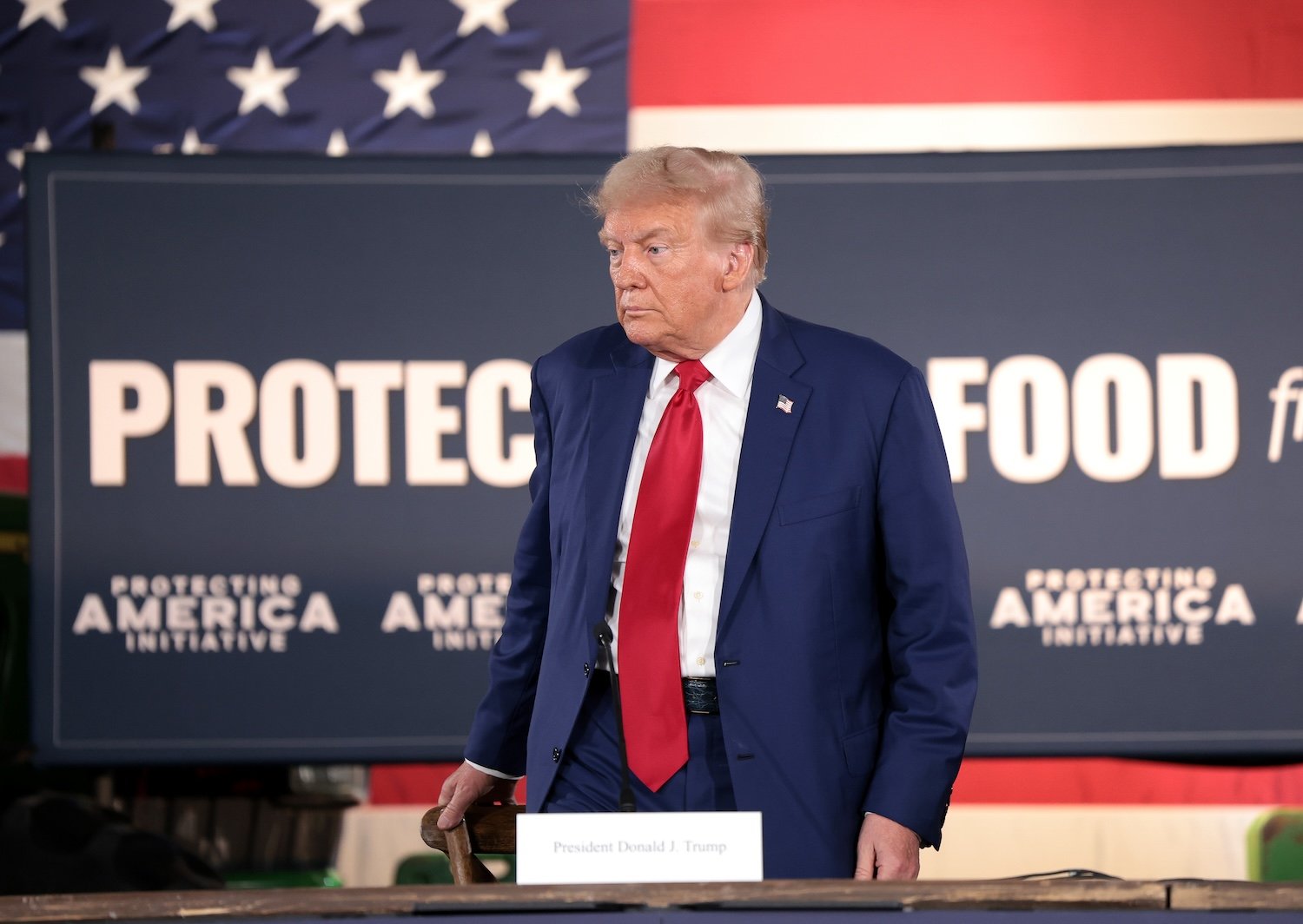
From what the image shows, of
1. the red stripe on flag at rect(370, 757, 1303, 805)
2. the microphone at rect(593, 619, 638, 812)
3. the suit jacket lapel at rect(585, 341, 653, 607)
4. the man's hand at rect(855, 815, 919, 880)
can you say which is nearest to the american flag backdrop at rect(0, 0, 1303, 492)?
the red stripe on flag at rect(370, 757, 1303, 805)

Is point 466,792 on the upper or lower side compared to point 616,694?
lower

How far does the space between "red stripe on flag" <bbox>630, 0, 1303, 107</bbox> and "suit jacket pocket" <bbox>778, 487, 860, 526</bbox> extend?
195 centimetres

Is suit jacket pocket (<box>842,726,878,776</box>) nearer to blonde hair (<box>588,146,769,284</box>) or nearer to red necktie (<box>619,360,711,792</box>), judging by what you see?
red necktie (<box>619,360,711,792</box>)

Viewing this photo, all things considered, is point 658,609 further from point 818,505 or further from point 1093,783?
point 1093,783

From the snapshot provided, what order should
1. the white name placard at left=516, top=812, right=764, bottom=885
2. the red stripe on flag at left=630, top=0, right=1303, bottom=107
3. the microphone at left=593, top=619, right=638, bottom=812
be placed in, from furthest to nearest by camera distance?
the red stripe on flag at left=630, top=0, right=1303, bottom=107 < the microphone at left=593, top=619, right=638, bottom=812 < the white name placard at left=516, top=812, right=764, bottom=885

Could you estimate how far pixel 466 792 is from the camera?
2002 millimetres

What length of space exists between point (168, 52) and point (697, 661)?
8.10 feet

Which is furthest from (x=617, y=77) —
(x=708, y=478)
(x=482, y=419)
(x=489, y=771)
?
(x=489, y=771)

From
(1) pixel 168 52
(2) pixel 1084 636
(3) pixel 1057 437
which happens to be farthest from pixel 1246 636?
(1) pixel 168 52

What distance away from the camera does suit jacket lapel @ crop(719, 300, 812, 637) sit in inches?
73.3

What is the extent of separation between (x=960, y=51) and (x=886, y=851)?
2328 millimetres

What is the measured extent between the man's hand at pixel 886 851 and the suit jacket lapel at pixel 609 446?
16.2 inches

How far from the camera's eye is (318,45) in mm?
3676

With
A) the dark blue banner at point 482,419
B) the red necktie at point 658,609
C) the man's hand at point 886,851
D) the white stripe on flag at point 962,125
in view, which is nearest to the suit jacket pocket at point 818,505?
the red necktie at point 658,609
